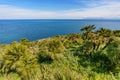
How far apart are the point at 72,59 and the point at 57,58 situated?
1.33 meters

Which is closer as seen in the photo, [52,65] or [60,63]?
[52,65]

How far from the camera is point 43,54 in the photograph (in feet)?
44.8

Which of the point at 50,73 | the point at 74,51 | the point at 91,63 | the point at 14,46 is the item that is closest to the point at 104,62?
the point at 91,63

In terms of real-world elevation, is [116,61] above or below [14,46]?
below

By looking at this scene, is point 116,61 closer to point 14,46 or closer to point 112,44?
point 112,44

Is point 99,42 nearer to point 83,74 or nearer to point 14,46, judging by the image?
point 83,74

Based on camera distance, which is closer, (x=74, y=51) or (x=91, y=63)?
(x=91, y=63)

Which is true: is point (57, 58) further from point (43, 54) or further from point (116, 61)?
point (116, 61)

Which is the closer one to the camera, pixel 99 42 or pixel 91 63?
pixel 91 63

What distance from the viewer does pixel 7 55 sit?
12148 mm

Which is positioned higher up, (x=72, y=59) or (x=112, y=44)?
(x=112, y=44)

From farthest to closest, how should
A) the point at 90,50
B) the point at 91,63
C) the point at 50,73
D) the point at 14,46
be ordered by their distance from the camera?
1. the point at 90,50
2. the point at 91,63
3. the point at 14,46
4. the point at 50,73

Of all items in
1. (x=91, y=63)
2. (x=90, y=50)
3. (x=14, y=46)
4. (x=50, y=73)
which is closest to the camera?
(x=50, y=73)

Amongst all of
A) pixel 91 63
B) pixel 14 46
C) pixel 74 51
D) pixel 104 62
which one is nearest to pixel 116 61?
pixel 104 62
